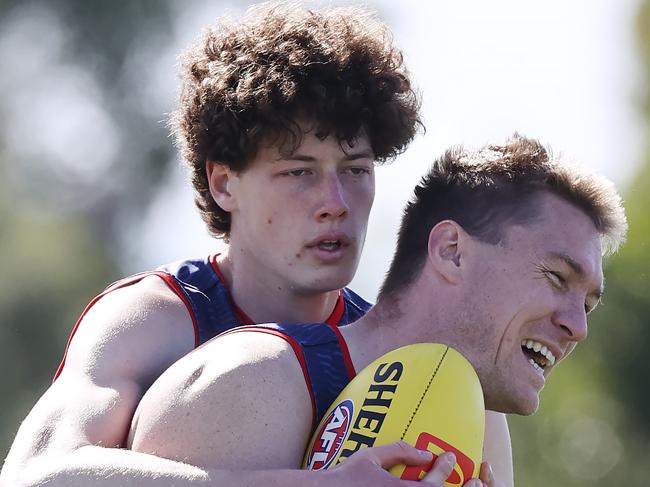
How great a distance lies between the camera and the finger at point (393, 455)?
470 centimetres

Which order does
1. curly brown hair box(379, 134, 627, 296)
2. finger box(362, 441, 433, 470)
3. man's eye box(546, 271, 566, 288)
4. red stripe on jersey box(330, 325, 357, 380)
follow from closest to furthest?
1. finger box(362, 441, 433, 470)
2. red stripe on jersey box(330, 325, 357, 380)
3. man's eye box(546, 271, 566, 288)
4. curly brown hair box(379, 134, 627, 296)

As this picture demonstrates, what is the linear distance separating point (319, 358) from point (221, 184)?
1737 millimetres

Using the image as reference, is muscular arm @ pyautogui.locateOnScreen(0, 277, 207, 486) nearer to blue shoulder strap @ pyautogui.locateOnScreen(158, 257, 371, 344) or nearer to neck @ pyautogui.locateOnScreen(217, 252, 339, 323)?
blue shoulder strap @ pyautogui.locateOnScreen(158, 257, 371, 344)

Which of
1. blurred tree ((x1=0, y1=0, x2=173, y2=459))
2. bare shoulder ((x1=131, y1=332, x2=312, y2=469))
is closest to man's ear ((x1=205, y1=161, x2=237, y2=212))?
bare shoulder ((x1=131, y1=332, x2=312, y2=469))

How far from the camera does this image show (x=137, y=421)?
17.0ft

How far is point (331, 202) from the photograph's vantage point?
6.02m

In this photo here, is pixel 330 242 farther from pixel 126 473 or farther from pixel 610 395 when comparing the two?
pixel 610 395

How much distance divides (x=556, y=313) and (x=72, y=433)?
1670mm

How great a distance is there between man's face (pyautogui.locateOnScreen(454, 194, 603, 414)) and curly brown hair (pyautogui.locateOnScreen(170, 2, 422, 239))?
3.98 feet

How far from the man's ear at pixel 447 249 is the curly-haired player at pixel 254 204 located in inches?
29.8

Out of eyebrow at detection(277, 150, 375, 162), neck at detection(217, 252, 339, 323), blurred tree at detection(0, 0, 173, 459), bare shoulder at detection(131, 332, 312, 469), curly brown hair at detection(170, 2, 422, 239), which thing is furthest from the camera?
blurred tree at detection(0, 0, 173, 459)

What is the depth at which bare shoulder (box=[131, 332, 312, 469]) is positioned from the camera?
480cm

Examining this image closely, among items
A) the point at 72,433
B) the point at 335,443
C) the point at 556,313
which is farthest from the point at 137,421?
the point at 556,313

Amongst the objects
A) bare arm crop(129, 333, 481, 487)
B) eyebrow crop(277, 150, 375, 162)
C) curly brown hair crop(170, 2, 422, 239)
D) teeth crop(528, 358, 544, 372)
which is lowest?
bare arm crop(129, 333, 481, 487)
